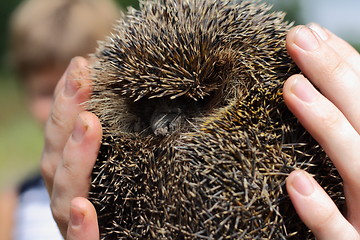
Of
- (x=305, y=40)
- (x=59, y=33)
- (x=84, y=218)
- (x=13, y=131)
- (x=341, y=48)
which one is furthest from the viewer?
(x=13, y=131)

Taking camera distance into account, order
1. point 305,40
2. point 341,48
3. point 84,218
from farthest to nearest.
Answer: point 341,48, point 84,218, point 305,40

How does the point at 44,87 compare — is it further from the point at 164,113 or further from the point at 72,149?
the point at 164,113

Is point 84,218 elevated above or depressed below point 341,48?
below

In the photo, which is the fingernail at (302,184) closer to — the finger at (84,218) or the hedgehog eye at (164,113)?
the hedgehog eye at (164,113)

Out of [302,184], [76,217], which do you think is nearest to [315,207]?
[302,184]

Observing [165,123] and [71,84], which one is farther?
[71,84]

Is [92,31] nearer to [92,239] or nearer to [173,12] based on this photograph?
[173,12]
